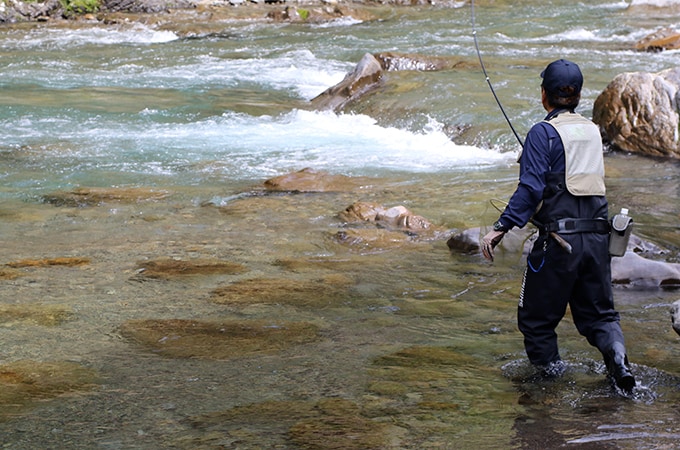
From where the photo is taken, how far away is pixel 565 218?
13.4ft

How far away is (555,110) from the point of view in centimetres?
421

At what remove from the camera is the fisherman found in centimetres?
405

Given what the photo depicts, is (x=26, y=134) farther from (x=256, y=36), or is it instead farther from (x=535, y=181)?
(x=256, y=36)

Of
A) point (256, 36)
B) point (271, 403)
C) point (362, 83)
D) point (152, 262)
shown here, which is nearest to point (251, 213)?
point (152, 262)

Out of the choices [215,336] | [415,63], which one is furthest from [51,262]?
[415,63]

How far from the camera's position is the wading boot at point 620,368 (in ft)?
12.8

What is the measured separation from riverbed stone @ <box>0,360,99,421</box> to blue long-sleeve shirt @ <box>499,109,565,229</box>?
2139 millimetres

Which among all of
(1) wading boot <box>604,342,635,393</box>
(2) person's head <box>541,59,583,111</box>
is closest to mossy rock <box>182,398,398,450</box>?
(1) wading boot <box>604,342,635,393</box>

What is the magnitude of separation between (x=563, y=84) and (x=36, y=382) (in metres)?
2.87

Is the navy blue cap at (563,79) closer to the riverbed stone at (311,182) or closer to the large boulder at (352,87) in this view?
the riverbed stone at (311,182)

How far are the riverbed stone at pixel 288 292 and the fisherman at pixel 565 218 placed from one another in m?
1.87

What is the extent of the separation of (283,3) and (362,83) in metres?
17.3

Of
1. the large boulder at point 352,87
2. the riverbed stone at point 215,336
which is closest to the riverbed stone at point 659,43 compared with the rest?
the large boulder at point 352,87

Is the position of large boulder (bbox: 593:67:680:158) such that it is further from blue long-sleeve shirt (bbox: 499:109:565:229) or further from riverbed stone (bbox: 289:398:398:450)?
riverbed stone (bbox: 289:398:398:450)
